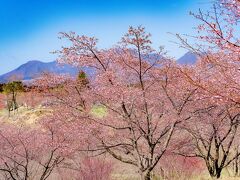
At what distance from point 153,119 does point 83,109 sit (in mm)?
2640

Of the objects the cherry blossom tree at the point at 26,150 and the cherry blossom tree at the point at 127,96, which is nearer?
the cherry blossom tree at the point at 127,96

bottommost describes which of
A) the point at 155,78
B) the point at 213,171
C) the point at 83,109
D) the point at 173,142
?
the point at 213,171

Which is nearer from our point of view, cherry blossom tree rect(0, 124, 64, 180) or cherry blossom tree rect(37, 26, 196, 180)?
cherry blossom tree rect(37, 26, 196, 180)

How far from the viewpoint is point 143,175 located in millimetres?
13156

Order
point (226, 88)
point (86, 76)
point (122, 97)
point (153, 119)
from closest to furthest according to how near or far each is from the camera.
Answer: point (226, 88) → point (122, 97) → point (153, 119) → point (86, 76)

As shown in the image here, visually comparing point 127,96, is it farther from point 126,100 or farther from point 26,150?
point 26,150

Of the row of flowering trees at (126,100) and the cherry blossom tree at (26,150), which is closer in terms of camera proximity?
the row of flowering trees at (126,100)

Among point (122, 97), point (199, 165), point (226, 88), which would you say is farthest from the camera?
point (199, 165)

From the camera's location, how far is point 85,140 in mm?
14461

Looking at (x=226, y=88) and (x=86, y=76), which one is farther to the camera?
(x=86, y=76)

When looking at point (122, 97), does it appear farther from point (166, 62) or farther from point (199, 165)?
point (199, 165)

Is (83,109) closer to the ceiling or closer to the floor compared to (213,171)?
closer to the ceiling

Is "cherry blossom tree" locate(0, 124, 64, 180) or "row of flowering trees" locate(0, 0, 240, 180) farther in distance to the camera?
"cherry blossom tree" locate(0, 124, 64, 180)

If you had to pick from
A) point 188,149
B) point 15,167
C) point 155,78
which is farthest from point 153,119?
point 15,167
